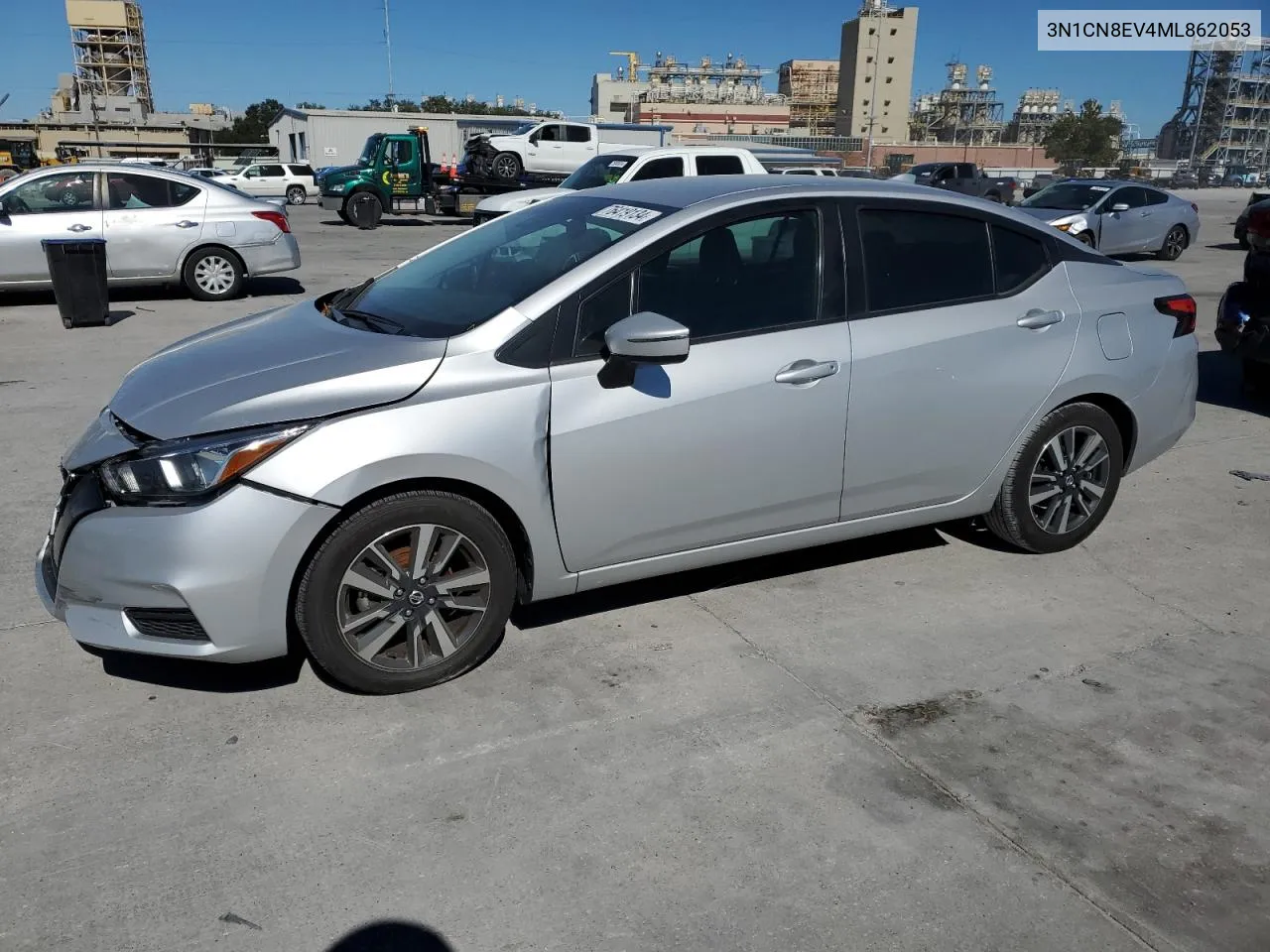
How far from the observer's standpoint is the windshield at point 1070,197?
56.0 ft

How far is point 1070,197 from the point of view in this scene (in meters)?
17.3

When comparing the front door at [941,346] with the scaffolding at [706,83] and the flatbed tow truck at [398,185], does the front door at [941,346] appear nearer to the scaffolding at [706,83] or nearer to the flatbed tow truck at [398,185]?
the flatbed tow truck at [398,185]

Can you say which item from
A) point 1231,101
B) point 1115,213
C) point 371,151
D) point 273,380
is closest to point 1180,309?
point 273,380

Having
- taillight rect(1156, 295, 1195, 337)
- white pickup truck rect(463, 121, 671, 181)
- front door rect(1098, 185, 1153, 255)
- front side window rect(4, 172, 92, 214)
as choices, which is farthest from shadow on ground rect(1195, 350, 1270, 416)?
white pickup truck rect(463, 121, 671, 181)

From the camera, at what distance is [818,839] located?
2.77m

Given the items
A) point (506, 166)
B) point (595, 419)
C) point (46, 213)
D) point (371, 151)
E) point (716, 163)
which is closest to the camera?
point (595, 419)

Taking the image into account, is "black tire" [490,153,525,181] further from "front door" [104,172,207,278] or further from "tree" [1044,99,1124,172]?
"tree" [1044,99,1124,172]

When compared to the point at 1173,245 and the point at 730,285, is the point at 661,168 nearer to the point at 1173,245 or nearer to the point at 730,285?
the point at 1173,245

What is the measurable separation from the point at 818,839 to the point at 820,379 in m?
1.75

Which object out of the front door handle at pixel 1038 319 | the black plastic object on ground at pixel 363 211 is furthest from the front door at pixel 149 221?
the black plastic object on ground at pixel 363 211

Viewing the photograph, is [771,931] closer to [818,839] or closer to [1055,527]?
[818,839]

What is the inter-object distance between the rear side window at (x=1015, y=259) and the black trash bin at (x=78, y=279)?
30.2 ft

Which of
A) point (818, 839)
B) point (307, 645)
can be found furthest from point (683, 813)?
point (307, 645)

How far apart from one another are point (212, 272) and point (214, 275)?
4 cm
